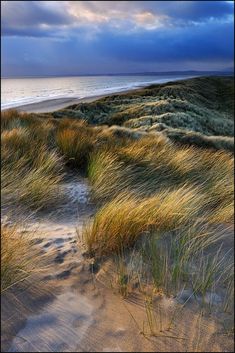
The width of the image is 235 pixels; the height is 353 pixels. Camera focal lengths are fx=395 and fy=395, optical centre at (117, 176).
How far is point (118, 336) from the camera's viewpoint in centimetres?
221

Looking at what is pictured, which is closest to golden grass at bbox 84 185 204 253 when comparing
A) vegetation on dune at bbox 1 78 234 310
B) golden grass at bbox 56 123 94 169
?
vegetation on dune at bbox 1 78 234 310

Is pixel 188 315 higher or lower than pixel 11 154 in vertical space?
lower

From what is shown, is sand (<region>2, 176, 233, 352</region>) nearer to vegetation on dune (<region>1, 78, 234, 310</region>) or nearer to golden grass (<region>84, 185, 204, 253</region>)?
vegetation on dune (<region>1, 78, 234, 310</region>)

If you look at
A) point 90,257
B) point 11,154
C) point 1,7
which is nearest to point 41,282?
point 90,257

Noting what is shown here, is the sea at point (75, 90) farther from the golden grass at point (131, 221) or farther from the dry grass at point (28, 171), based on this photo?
the golden grass at point (131, 221)

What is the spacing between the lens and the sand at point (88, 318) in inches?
84.1

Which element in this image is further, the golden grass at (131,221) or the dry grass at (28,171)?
the dry grass at (28,171)

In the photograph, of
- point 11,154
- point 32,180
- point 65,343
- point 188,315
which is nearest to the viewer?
point 65,343

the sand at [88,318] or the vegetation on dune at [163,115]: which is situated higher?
the vegetation on dune at [163,115]

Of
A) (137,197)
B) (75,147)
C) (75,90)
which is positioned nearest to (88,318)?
(137,197)

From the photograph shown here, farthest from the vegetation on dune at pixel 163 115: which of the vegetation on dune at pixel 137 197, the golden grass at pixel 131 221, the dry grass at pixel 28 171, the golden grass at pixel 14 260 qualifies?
the golden grass at pixel 14 260

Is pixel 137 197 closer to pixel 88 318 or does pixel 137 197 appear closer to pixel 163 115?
pixel 88 318

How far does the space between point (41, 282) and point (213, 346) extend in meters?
1.18

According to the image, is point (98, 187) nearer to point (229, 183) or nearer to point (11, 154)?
point (11, 154)
